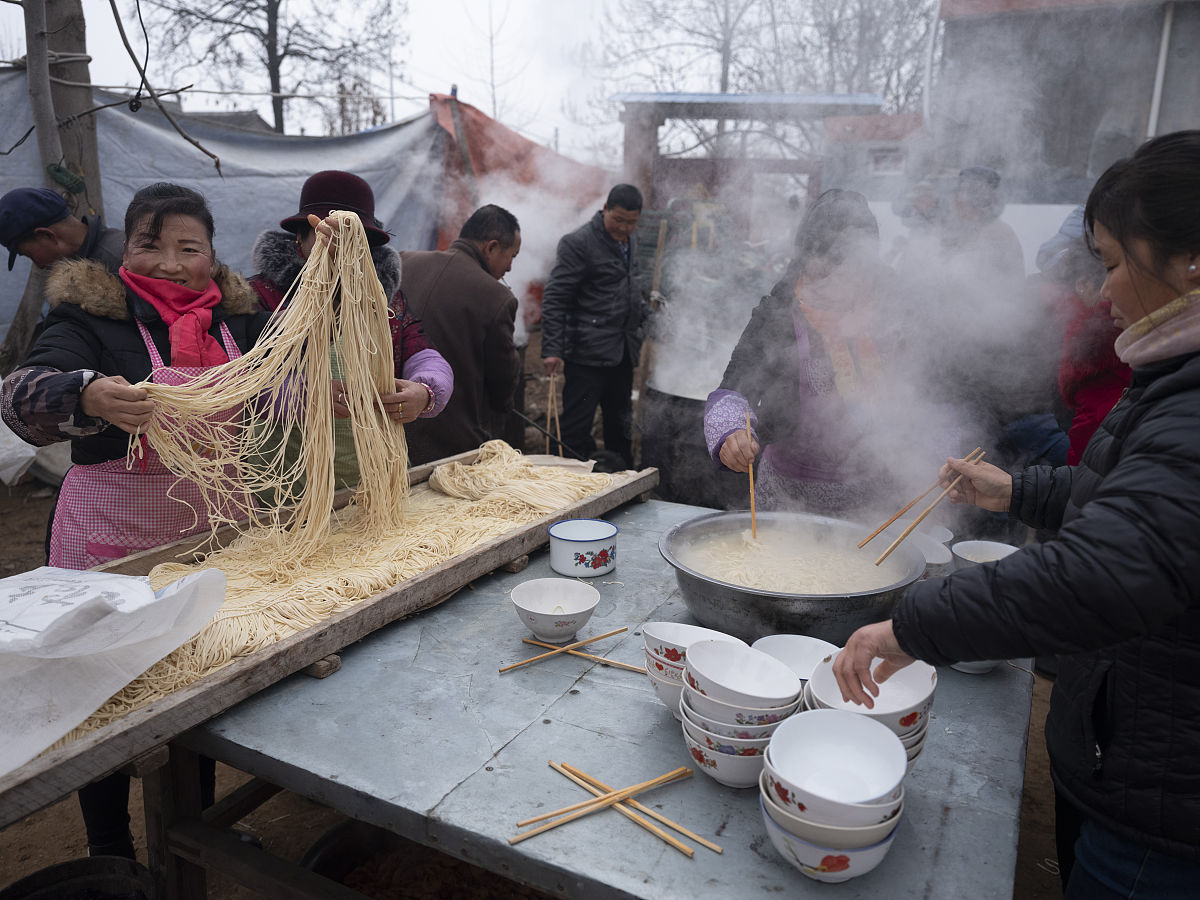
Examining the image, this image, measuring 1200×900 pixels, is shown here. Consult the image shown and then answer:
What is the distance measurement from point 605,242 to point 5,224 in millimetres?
3957

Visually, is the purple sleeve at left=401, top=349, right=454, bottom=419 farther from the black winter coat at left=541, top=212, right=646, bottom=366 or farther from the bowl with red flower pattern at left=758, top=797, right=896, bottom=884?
the black winter coat at left=541, top=212, right=646, bottom=366

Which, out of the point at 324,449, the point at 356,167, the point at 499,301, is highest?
the point at 356,167

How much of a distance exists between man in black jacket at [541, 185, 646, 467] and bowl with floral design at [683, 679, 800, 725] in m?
4.96

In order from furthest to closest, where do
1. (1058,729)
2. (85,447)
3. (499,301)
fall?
1. (499,301)
2. (85,447)
3. (1058,729)

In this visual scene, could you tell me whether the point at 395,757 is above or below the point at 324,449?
below

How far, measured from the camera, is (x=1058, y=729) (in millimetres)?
1563

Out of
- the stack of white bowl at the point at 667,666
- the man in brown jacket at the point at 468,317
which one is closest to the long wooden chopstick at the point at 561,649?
the stack of white bowl at the point at 667,666

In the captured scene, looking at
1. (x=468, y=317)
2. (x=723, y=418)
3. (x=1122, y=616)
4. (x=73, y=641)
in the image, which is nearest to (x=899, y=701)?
(x=1122, y=616)

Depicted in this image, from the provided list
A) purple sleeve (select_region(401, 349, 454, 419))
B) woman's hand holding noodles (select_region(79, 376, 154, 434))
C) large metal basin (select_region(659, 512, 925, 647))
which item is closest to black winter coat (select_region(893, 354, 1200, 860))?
large metal basin (select_region(659, 512, 925, 647))

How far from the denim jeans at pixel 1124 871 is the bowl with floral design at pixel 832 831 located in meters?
0.51

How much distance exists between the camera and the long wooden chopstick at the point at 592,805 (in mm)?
1441

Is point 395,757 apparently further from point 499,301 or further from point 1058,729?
point 499,301

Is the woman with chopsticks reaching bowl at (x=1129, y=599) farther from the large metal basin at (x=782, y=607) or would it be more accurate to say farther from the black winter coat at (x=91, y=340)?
the black winter coat at (x=91, y=340)

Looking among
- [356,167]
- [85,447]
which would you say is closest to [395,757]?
[85,447]
